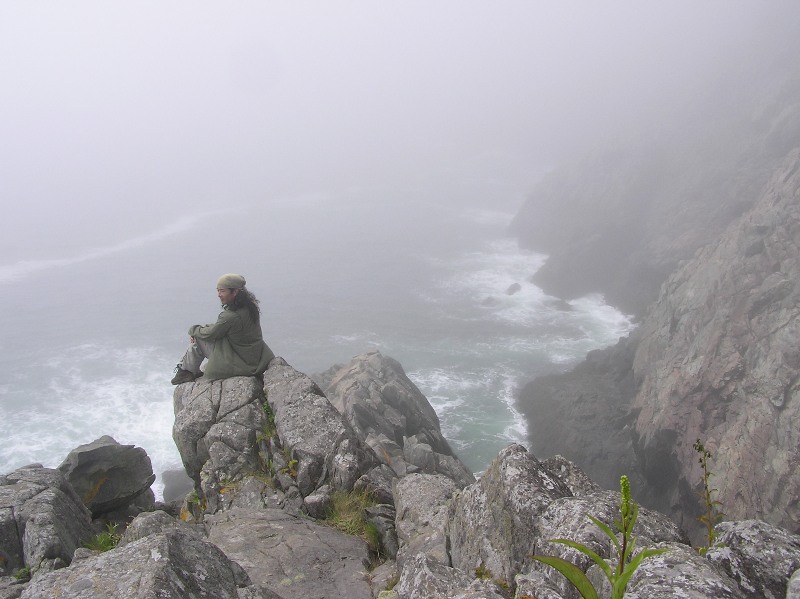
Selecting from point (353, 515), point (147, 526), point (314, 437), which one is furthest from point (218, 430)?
point (353, 515)

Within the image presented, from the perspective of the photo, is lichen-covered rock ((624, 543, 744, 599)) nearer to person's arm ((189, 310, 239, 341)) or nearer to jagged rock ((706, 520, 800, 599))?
jagged rock ((706, 520, 800, 599))

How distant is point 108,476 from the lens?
46.8 feet

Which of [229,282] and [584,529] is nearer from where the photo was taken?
[584,529]

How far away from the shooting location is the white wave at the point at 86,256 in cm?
11256

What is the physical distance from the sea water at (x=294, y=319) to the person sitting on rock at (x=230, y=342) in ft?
121

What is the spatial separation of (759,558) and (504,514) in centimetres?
294

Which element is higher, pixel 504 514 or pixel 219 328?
pixel 219 328

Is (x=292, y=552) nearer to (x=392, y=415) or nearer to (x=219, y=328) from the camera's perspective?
(x=219, y=328)

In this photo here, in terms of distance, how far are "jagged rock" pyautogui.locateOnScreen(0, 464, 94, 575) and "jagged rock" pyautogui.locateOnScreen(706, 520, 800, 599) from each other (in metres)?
9.23

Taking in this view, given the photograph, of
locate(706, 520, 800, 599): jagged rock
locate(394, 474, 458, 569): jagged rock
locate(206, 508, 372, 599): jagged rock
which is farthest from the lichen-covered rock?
locate(206, 508, 372, 599): jagged rock

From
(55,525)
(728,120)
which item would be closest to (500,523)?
(55,525)

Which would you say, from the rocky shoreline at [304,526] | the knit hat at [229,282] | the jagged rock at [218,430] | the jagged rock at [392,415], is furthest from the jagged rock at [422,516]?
the jagged rock at [392,415]

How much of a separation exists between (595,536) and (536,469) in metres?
1.87

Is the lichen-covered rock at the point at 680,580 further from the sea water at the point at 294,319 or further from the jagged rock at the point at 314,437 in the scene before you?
the sea water at the point at 294,319
